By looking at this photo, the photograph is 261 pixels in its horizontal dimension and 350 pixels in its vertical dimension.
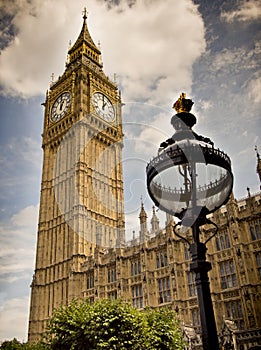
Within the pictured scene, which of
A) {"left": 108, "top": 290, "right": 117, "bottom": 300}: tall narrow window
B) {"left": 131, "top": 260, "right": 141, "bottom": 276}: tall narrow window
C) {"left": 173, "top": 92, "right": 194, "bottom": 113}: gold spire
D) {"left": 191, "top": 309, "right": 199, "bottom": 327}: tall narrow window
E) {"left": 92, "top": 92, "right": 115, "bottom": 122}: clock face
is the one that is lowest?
{"left": 191, "top": 309, "right": 199, "bottom": 327}: tall narrow window

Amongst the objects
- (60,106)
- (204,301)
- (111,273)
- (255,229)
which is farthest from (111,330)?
(60,106)

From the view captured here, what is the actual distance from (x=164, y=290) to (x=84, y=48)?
53929 mm

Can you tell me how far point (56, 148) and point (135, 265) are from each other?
2957cm

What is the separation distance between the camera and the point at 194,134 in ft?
31.1

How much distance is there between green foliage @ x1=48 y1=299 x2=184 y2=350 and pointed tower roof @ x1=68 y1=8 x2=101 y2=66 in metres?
59.5

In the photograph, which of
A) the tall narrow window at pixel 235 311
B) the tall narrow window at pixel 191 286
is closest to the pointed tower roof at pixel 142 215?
the tall narrow window at pixel 191 286

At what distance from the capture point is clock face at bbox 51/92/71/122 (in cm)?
6462

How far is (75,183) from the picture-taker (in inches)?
2173

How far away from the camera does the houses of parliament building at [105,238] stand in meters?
32.2

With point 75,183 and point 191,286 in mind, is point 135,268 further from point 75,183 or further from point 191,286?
point 75,183

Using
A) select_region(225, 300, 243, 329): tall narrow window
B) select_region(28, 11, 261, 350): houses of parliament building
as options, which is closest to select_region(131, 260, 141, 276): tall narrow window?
select_region(28, 11, 261, 350): houses of parliament building

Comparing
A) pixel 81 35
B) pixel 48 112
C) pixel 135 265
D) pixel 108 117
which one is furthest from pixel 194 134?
pixel 81 35

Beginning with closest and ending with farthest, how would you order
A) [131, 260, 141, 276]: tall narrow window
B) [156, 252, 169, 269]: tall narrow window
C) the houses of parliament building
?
the houses of parliament building < [156, 252, 169, 269]: tall narrow window < [131, 260, 141, 276]: tall narrow window

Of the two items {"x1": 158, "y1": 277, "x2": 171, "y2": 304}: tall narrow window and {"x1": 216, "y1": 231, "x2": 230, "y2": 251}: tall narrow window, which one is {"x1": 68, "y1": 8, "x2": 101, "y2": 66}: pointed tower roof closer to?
{"x1": 158, "y1": 277, "x2": 171, "y2": 304}: tall narrow window
